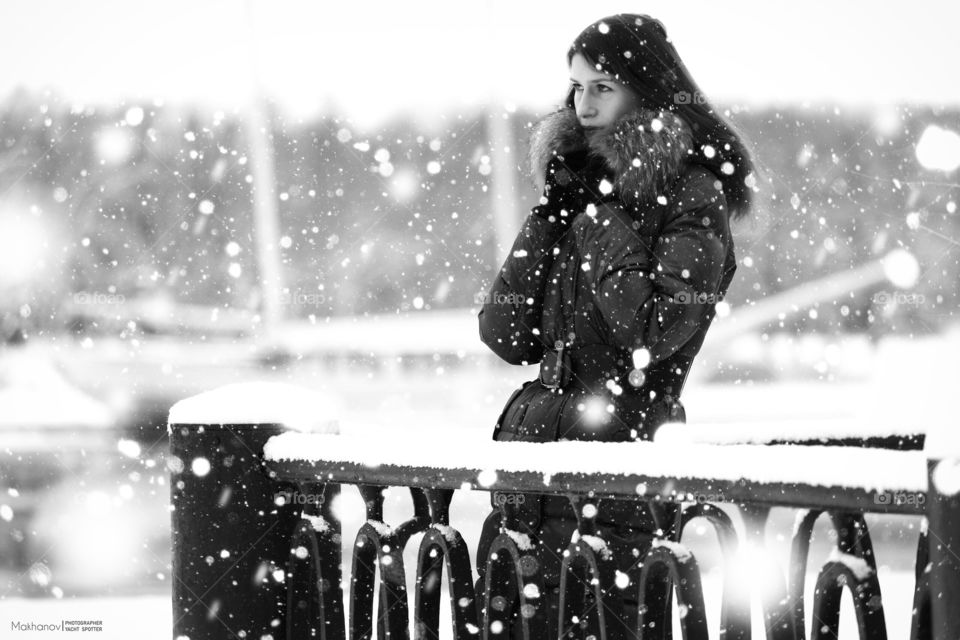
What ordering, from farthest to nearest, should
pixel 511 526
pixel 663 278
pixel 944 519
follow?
pixel 663 278 → pixel 511 526 → pixel 944 519

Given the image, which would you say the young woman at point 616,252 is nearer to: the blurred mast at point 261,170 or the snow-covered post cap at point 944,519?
the snow-covered post cap at point 944,519

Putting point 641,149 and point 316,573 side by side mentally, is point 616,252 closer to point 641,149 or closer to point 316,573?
point 641,149

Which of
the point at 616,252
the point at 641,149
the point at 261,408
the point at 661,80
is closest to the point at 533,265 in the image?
the point at 616,252

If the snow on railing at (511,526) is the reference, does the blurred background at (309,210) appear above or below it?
above

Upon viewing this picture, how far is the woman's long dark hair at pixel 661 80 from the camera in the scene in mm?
2301

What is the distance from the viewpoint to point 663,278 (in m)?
2.10

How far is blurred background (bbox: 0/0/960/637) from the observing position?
1182 cm

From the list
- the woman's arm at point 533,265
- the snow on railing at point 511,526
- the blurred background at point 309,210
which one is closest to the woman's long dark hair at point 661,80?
the woman's arm at point 533,265

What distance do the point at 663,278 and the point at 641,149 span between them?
0.27 m

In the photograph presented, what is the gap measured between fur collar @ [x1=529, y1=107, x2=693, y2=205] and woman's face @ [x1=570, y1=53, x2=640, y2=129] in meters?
0.04

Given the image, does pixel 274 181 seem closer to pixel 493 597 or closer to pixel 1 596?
pixel 1 596

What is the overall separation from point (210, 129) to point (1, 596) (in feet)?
25.4

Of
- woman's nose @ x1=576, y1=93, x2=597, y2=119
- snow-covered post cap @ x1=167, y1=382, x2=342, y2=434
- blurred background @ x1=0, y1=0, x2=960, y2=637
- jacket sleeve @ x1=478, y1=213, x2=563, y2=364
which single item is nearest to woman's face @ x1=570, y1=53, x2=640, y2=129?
woman's nose @ x1=576, y1=93, x2=597, y2=119

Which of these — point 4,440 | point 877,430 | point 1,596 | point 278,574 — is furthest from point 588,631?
point 4,440
